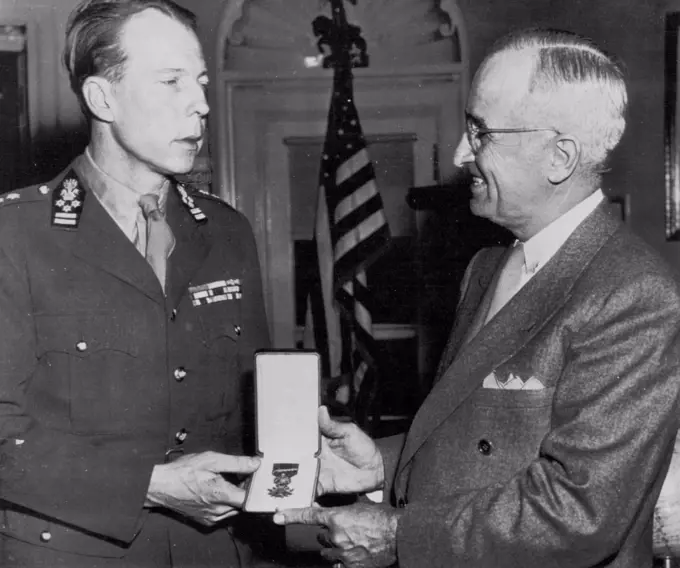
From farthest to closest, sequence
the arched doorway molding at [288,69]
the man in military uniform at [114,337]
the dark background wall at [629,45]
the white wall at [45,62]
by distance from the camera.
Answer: the arched doorway molding at [288,69] → the dark background wall at [629,45] → the white wall at [45,62] → the man in military uniform at [114,337]

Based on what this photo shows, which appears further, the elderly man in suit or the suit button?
the suit button

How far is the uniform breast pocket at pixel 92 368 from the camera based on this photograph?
5.56 feet

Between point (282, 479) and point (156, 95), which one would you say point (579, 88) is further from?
point (282, 479)

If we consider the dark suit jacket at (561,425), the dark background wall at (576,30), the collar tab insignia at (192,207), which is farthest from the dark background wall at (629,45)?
the dark suit jacket at (561,425)

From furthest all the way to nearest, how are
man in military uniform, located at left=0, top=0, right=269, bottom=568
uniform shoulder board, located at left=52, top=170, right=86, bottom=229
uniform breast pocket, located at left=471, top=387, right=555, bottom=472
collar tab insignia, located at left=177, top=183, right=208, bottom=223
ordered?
collar tab insignia, located at left=177, top=183, right=208, bottom=223 → uniform shoulder board, located at left=52, top=170, right=86, bottom=229 → man in military uniform, located at left=0, top=0, right=269, bottom=568 → uniform breast pocket, located at left=471, top=387, right=555, bottom=472

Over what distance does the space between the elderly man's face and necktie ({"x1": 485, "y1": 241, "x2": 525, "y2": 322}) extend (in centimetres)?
8

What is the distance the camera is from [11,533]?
1.69 meters

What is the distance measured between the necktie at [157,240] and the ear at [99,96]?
199 millimetres

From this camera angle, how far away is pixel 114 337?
175 cm

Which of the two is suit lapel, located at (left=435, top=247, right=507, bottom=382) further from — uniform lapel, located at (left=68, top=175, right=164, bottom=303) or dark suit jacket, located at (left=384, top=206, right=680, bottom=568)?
uniform lapel, located at (left=68, top=175, right=164, bottom=303)

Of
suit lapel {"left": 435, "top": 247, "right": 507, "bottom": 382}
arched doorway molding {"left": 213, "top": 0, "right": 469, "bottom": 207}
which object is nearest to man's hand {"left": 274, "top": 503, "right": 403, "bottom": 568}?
suit lapel {"left": 435, "top": 247, "right": 507, "bottom": 382}

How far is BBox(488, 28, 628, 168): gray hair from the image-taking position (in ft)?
4.83

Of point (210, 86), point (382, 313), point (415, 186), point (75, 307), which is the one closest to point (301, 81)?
point (210, 86)

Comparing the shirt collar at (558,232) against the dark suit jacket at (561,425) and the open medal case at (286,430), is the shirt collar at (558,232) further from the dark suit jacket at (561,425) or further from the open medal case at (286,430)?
the open medal case at (286,430)
